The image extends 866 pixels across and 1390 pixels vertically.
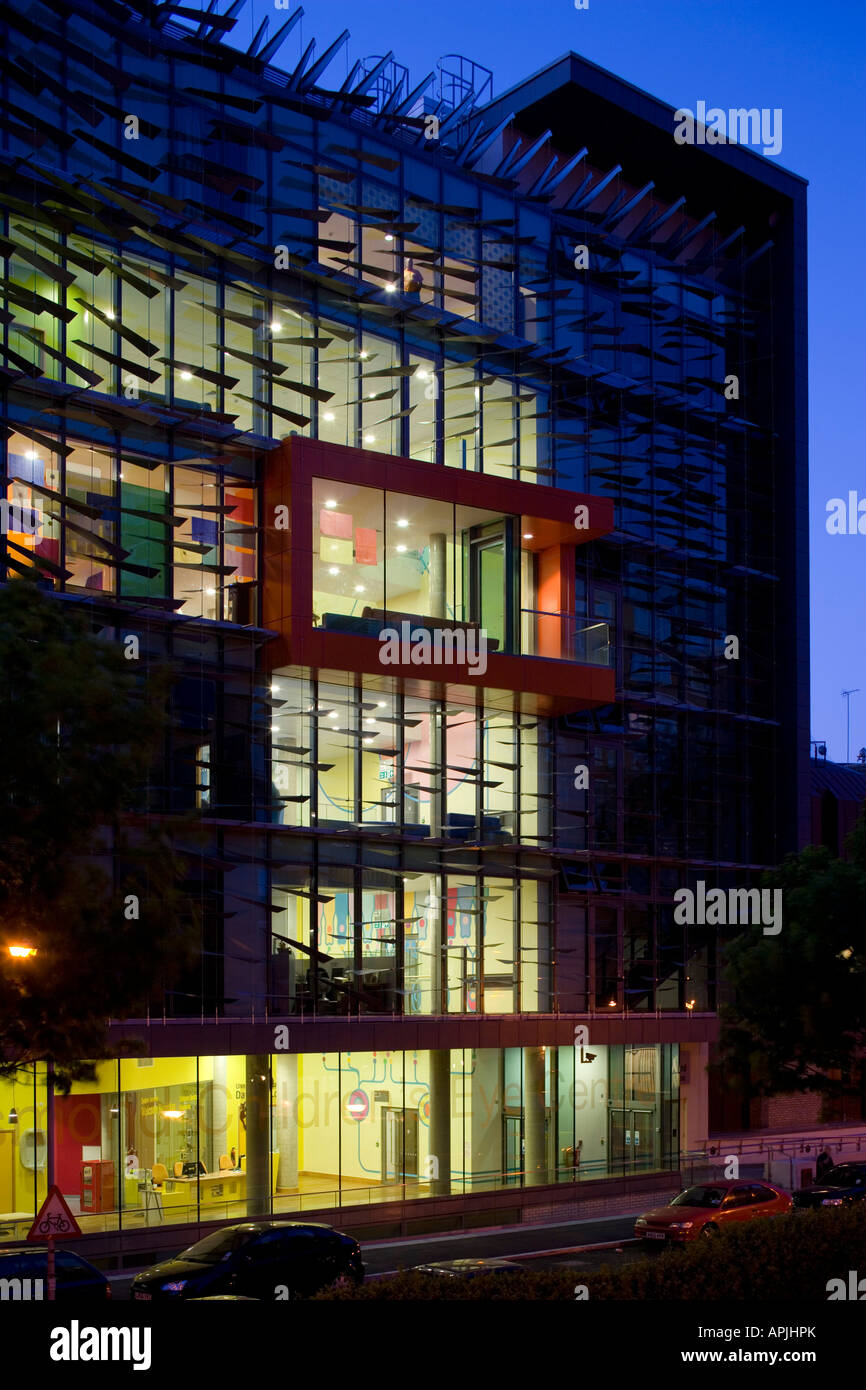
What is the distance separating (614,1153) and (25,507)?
874 inches

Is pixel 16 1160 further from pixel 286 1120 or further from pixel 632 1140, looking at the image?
pixel 632 1140

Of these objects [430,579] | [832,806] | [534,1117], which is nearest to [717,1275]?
[534,1117]

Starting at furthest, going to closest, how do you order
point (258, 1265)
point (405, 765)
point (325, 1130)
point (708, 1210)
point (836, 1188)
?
point (405, 765)
point (325, 1130)
point (836, 1188)
point (708, 1210)
point (258, 1265)

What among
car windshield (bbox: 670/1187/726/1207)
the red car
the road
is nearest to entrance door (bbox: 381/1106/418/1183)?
the road

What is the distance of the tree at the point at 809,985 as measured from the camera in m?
28.6

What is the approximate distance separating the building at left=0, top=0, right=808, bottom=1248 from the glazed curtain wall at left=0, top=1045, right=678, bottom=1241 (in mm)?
93

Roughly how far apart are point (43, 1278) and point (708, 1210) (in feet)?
44.5

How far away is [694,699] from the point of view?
151 ft

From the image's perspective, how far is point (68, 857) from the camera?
20.1 meters

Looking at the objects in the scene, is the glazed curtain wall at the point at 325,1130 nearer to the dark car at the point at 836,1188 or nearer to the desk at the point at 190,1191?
the desk at the point at 190,1191

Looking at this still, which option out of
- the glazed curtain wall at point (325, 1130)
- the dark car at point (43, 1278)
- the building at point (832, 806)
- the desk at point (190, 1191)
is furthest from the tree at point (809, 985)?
the building at point (832, 806)

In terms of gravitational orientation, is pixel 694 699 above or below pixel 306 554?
below
